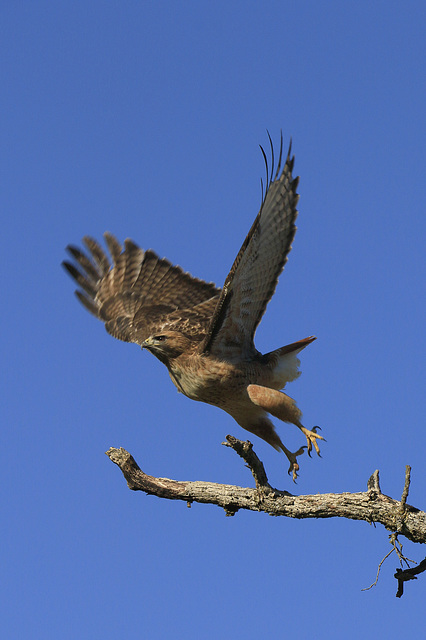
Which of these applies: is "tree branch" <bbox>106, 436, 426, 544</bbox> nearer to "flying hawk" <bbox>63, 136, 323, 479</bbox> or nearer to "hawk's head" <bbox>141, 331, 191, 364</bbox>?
"flying hawk" <bbox>63, 136, 323, 479</bbox>

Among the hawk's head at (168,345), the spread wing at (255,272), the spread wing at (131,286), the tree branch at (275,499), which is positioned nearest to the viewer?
the tree branch at (275,499)

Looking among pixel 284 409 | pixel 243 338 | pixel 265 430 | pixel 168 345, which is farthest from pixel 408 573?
pixel 168 345

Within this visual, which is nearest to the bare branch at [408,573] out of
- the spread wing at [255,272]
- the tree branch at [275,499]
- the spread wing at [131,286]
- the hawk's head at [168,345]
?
the tree branch at [275,499]

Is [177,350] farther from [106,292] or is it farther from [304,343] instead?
[106,292]

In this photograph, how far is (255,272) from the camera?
7.85m

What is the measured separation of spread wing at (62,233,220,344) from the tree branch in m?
3.38

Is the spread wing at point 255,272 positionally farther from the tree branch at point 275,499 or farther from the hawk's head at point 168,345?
the tree branch at point 275,499

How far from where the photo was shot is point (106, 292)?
11.2 meters

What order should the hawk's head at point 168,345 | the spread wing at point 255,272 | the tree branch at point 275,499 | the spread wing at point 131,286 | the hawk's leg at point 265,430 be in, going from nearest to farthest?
the tree branch at point 275,499 → the spread wing at point 255,272 → the hawk's leg at point 265,430 → the hawk's head at point 168,345 → the spread wing at point 131,286

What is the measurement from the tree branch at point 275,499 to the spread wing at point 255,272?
1.70 metres

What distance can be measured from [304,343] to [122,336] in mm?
2922

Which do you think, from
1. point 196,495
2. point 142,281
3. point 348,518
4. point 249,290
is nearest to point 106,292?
point 142,281

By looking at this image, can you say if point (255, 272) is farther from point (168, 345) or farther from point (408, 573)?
point (408, 573)

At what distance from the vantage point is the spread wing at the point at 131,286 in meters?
10.6
